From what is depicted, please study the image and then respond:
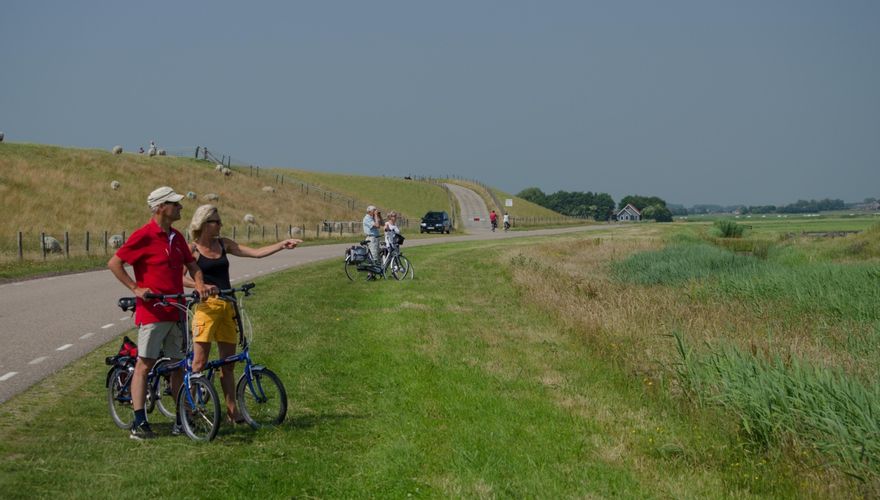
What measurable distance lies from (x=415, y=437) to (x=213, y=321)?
2.03 metres

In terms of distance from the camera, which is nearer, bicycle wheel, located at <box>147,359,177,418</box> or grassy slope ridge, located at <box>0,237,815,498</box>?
grassy slope ridge, located at <box>0,237,815,498</box>

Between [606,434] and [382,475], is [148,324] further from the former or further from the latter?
[606,434]

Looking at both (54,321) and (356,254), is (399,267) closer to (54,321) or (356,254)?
(356,254)

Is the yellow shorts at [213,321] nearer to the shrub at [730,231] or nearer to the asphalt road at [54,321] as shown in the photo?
the asphalt road at [54,321]

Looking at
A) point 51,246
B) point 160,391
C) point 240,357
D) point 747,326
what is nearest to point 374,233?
point 747,326

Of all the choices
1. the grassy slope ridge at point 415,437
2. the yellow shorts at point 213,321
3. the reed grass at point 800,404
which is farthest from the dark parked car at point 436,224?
the yellow shorts at point 213,321

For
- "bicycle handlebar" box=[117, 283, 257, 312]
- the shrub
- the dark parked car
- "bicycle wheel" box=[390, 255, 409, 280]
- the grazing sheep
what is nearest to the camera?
"bicycle handlebar" box=[117, 283, 257, 312]

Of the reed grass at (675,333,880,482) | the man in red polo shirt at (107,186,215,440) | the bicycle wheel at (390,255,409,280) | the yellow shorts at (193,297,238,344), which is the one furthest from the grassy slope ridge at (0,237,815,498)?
the bicycle wheel at (390,255,409,280)

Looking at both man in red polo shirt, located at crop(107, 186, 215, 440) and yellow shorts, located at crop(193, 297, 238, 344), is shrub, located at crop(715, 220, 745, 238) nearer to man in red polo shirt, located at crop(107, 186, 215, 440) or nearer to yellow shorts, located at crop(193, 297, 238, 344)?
yellow shorts, located at crop(193, 297, 238, 344)

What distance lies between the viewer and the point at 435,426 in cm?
892

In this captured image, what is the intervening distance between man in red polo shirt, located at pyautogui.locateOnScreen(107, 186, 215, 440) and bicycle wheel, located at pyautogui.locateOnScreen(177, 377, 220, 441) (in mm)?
338

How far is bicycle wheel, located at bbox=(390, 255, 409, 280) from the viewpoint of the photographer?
82.3ft

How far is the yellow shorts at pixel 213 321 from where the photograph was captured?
8.20 meters

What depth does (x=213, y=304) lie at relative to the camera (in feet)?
27.1
